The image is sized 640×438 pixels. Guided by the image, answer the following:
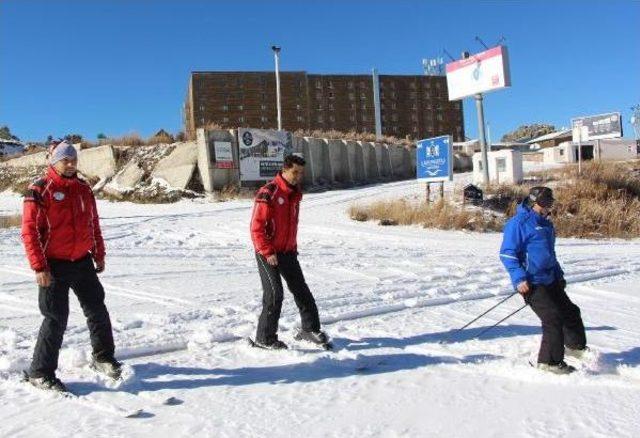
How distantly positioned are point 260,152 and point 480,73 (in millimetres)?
8885

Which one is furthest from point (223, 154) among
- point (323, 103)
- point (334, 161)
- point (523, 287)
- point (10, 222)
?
point (323, 103)

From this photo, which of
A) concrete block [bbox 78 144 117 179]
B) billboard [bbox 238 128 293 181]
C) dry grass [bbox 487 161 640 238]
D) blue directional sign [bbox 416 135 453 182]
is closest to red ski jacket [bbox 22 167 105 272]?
dry grass [bbox 487 161 640 238]

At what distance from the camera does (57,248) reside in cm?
424

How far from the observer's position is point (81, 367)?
15.5 feet

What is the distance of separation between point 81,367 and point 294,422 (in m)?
1.87

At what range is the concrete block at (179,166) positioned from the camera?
2384 cm

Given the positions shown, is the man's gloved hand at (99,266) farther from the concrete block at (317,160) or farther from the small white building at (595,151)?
the small white building at (595,151)

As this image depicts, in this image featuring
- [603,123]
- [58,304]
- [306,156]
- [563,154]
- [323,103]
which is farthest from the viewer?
[323,103]

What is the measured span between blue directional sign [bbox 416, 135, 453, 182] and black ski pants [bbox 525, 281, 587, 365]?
13.5 m

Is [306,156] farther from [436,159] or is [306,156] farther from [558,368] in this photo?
[558,368]

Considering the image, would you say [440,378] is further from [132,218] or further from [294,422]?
[132,218]

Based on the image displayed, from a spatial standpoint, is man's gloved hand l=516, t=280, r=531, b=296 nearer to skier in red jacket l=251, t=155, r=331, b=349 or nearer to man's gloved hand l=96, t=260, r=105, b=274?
skier in red jacket l=251, t=155, r=331, b=349

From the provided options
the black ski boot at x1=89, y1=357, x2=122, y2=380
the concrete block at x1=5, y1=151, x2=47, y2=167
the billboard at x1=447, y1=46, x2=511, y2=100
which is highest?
the billboard at x1=447, y1=46, x2=511, y2=100

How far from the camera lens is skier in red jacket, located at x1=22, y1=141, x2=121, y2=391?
411 centimetres
